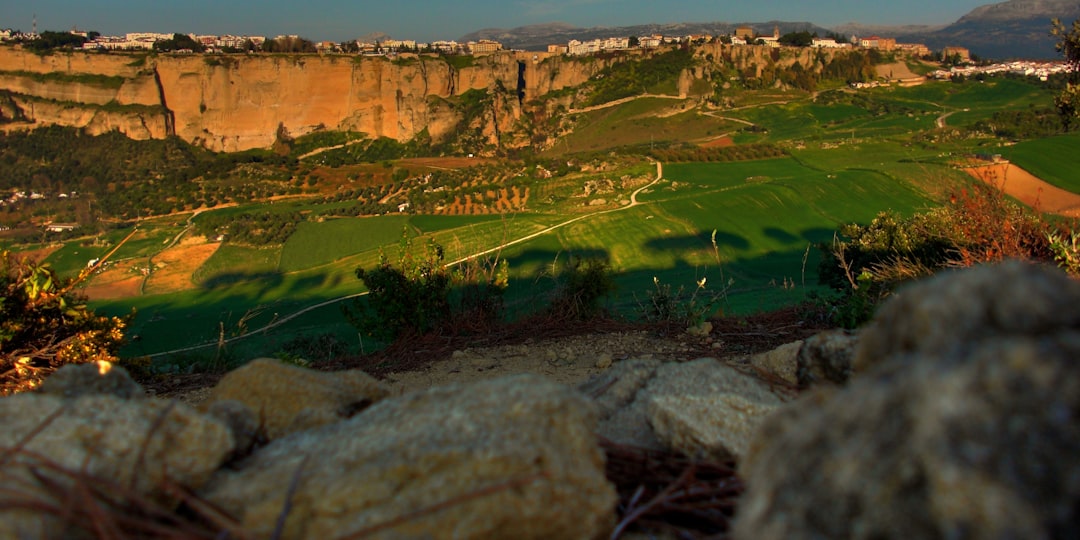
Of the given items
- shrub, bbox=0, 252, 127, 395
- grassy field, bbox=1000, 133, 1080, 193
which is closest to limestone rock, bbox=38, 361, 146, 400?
shrub, bbox=0, 252, 127, 395

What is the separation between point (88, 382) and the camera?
2.51 m

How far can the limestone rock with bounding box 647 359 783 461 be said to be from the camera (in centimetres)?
235

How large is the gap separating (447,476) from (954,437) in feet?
3.64

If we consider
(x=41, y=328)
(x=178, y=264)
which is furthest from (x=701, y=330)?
(x=178, y=264)

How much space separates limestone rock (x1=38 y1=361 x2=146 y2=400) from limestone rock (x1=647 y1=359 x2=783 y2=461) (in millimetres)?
1913

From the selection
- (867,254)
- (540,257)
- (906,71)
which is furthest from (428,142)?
(867,254)

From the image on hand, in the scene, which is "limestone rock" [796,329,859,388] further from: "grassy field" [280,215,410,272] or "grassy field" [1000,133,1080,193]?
"grassy field" [1000,133,1080,193]

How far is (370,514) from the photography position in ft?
5.37

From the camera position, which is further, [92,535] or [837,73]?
[837,73]

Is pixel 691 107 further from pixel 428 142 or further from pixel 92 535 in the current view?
pixel 92 535

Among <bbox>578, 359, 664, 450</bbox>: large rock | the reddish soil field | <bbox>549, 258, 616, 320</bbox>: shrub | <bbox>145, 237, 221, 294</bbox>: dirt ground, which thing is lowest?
<bbox>145, 237, 221, 294</bbox>: dirt ground

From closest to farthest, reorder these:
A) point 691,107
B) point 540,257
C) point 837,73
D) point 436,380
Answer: point 436,380
point 540,257
point 691,107
point 837,73

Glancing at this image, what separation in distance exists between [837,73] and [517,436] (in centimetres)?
11052

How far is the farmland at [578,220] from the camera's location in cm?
3219
